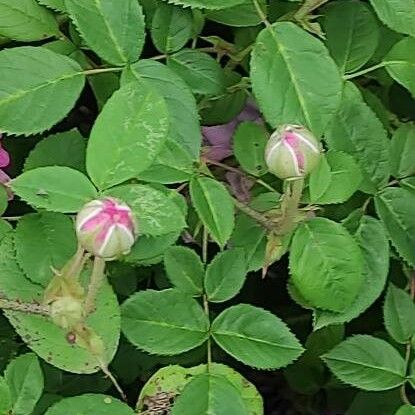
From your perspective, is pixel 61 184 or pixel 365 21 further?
pixel 365 21

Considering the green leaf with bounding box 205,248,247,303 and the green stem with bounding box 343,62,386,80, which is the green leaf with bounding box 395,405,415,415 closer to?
the green leaf with bounding box 205,248,247,303

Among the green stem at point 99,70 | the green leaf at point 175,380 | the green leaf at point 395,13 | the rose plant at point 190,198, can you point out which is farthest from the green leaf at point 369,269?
the green stem at point 99,70

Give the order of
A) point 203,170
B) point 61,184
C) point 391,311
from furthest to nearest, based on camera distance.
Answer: point 391,311 → point 203,170 → point 61,184

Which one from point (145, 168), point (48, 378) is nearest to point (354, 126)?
point (145, 168)

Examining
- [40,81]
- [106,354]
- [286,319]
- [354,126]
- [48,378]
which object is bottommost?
[286,319]

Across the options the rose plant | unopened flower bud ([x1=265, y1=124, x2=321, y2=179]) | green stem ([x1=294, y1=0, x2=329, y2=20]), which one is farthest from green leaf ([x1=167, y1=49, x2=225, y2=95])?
unopened flower bud ([x1=265, y1=124, x2=321, y2=179])

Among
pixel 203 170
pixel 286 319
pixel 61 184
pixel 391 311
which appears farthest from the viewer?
pixel 286 319

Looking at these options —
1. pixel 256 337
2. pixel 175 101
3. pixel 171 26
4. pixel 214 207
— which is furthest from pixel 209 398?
pixel 171 26

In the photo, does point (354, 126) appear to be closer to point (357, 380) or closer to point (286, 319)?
point (357, 380)
